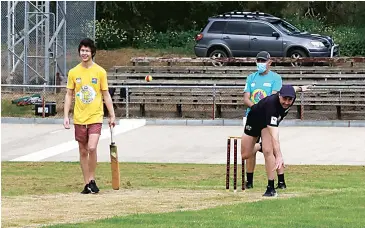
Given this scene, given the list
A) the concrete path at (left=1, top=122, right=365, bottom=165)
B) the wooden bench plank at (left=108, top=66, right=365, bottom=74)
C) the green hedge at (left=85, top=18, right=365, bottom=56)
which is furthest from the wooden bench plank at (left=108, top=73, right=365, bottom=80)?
the green hedge at (left=85, top=18, right=365, bottom=56)

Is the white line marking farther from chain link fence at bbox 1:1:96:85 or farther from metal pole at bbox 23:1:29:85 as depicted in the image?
metal pole at bbox 23:1:29:85

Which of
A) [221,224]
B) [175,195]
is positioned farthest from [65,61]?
[221,224]

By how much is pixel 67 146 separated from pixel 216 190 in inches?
415

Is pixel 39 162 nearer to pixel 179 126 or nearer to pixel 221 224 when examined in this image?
pixel 179 126

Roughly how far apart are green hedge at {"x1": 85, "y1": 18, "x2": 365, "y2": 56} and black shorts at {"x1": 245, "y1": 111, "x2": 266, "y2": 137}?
29964mm

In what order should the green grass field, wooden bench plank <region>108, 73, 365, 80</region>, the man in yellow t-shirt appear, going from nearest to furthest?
the green grass field < the man in yellow t-shirt < wooden bench plank <region>108, 73, 365, 80</region>

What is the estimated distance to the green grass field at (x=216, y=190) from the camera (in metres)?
10.5

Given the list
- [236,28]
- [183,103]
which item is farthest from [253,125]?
[236,28]

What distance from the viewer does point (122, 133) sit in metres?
26.9

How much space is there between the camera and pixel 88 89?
1351 centimetres

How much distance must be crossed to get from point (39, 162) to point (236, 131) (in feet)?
26.4

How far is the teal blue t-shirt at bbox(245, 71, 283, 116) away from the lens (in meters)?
14.2

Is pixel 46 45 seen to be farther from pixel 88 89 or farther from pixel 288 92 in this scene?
pixel 288 92

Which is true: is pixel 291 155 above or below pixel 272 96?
below
